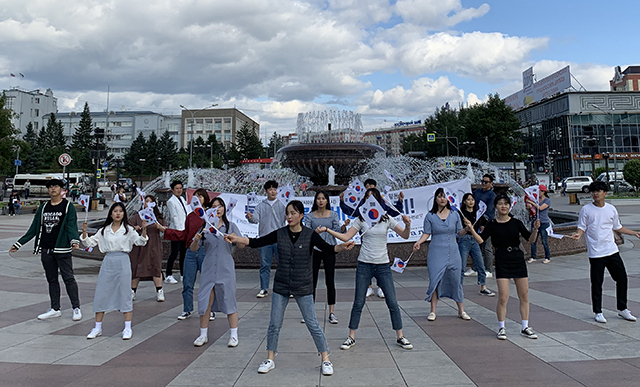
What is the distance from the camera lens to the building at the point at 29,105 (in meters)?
95.8

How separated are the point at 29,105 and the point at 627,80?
141m

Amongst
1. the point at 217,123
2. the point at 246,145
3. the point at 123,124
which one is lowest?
the point at 246,145

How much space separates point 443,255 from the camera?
5.82 metres

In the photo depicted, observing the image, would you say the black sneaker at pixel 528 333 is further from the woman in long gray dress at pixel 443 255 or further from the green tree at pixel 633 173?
the green tree at pixel 633 173

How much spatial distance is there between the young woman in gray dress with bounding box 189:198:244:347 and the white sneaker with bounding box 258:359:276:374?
865mm

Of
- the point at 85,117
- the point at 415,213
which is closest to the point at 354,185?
the point at 415,213

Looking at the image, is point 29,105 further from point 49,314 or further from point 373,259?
point 373,259

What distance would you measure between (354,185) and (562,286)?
4.40 metres

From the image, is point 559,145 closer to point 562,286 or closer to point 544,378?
point 562,286

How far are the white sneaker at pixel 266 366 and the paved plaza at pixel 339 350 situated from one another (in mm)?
55

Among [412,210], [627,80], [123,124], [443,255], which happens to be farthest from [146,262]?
[627,80]

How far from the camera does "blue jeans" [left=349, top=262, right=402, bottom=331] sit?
4.80 m

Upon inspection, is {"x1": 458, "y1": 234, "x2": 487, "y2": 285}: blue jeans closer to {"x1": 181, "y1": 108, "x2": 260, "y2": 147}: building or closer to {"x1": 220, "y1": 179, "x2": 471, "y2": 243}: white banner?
{"x1": 220, "y1": 179, "x2": 471, "y2": 243}: white banner

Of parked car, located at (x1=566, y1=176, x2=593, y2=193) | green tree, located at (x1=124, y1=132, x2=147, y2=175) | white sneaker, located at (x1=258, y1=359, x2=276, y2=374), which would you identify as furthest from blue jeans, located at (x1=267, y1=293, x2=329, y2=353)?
green tree, located at (x1=124, y1=132, x2=147, y2=175)
